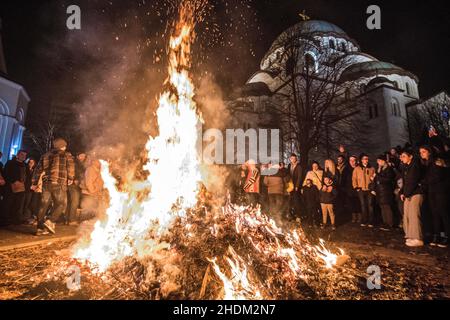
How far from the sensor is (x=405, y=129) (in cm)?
3256

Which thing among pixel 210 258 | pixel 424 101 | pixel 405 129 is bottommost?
pixel 210 258

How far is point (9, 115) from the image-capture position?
26.3m

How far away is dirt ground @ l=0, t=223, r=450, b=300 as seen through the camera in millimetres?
3367

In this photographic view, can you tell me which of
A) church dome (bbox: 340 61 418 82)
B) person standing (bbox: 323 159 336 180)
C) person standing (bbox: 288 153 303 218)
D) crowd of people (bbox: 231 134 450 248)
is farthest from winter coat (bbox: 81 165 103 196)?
Answer: church dome (bbox: 340 61 418 82)

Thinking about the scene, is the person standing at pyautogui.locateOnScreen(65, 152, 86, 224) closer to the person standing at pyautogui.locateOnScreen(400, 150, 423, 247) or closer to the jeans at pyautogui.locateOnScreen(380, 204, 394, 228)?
the person standing at pyautogui.locateOnScreen(400, 150, 423, 247)

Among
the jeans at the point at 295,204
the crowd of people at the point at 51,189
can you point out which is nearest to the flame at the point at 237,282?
the crowd of people at the point at 51,189

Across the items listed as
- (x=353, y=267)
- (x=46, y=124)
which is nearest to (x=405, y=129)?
(x=353, y=267)

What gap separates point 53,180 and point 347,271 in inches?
282

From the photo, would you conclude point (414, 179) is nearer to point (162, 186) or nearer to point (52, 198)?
point (162, 186)

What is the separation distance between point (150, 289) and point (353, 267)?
11.1 feet

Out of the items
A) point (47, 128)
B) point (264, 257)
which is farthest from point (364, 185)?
point (47, 128)

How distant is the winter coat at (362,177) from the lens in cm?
806

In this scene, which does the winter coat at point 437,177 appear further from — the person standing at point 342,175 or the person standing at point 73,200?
the person standing at point 73,200
